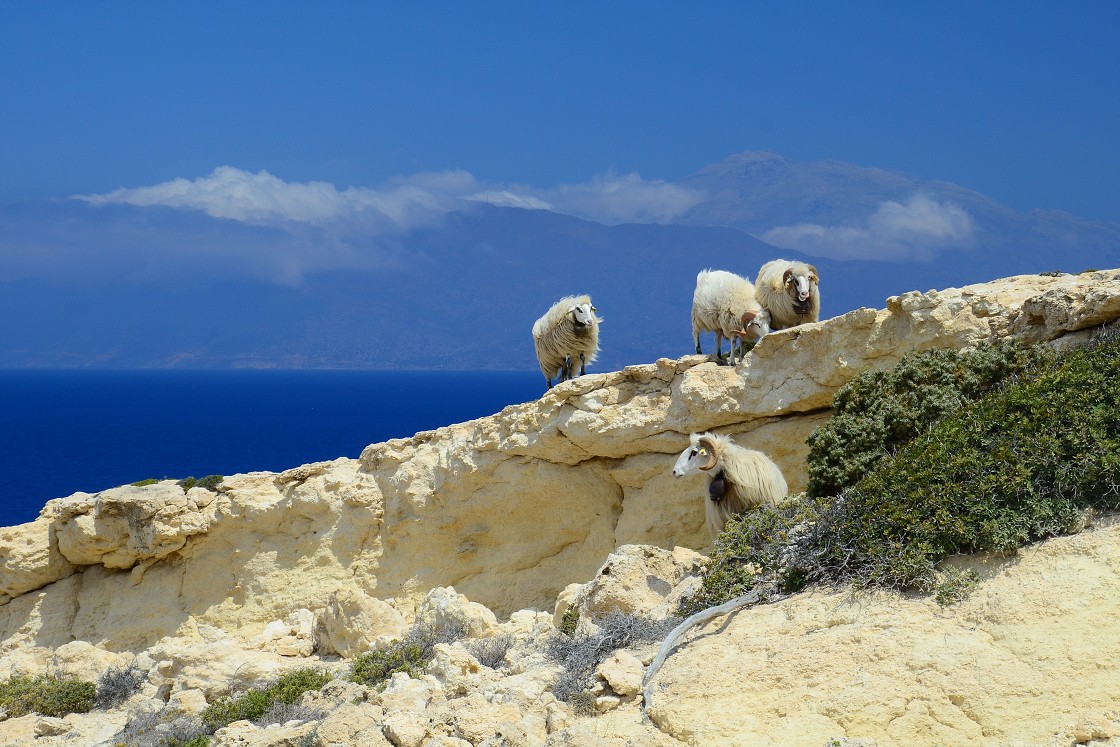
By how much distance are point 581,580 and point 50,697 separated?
27.7 ft

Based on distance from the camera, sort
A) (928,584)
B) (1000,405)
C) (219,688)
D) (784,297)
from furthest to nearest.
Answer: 1. (784,297)
2. (219,688)
3. (1000,405)
4. (928,584)

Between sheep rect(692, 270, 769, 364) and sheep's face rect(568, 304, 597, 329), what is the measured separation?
2.14 m

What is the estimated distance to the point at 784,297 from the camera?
17016 millimetres

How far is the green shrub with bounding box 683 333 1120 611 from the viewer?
9.12 metres

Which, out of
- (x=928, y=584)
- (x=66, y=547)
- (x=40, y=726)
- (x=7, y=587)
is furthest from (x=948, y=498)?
(x=7, y=587)

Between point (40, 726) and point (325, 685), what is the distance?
428cm

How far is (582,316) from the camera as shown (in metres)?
19.4

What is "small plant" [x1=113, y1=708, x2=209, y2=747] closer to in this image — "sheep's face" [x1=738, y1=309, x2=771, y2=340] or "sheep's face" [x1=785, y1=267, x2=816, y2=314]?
"sheep's face" [x1=738, y1=309, x2=771, y2=340]

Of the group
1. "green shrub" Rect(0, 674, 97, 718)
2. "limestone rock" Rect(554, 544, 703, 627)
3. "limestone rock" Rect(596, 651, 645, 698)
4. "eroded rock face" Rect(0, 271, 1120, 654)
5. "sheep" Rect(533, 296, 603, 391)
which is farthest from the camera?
Answer: "sheep" Rect(533, 296, 603, 391)

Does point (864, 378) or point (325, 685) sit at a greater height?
point (864, 378)

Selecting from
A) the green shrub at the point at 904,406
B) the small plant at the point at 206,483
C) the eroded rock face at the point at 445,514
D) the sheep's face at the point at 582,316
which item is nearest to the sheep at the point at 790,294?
the eroded rock face at the point at 445,514

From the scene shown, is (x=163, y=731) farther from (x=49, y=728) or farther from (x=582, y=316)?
(x=582, y=316)

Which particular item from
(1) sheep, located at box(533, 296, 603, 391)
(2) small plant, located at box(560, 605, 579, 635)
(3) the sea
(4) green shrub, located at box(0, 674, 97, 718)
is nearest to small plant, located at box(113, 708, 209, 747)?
(4) green shrub, located at box(0, 674, 97, 718)

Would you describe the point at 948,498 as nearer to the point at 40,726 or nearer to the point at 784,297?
the point at 784,297
